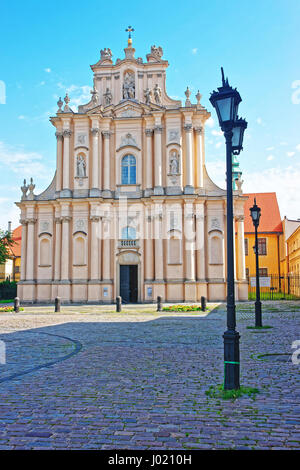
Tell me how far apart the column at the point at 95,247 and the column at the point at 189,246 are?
694cm

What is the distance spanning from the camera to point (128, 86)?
35906mm

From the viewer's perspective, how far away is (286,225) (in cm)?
4831

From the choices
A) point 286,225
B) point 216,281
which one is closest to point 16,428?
point 216,281

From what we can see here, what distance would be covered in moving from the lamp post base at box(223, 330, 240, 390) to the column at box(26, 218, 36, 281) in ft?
95.5

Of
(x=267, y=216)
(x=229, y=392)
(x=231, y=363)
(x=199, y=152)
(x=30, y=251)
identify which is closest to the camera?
(x=229, y=392)

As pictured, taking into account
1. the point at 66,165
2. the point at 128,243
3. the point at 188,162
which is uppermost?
the point at 66,165

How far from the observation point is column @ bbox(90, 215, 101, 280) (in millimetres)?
32969

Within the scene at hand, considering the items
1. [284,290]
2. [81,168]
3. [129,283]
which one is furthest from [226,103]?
[284,290]

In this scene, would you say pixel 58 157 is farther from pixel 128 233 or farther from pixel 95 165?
pixel 128 233

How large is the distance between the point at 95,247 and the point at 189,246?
738 cm

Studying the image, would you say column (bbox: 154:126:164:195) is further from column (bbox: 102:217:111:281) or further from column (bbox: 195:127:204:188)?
column (bbox: 102:217:111:281)
